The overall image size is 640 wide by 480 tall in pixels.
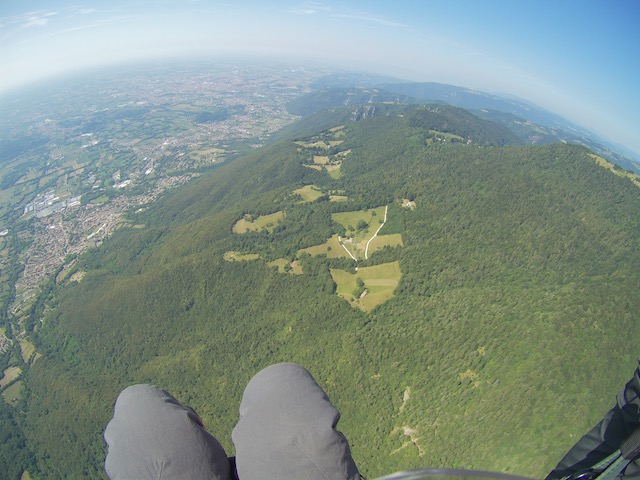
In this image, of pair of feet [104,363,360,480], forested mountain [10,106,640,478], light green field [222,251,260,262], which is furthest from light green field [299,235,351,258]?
pair of feet [104,363,360,480]

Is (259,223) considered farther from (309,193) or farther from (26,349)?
(26,349)

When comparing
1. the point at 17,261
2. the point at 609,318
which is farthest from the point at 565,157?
the point at 17,261

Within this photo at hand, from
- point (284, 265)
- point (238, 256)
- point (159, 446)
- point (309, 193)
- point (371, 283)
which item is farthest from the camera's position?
point (309, 193)

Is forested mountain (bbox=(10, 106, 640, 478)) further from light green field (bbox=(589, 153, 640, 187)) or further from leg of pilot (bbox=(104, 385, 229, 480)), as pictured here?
leg of pilot (bbox=(104, 385, 229, 480))

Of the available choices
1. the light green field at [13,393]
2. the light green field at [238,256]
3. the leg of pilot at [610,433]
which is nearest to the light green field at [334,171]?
the light green field at [238,256]

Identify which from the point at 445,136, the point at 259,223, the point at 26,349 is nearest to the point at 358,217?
the point at 259,223

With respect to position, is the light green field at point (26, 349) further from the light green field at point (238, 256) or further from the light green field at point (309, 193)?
the light green field at point (309, 193)

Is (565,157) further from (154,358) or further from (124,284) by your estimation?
(124,284)
